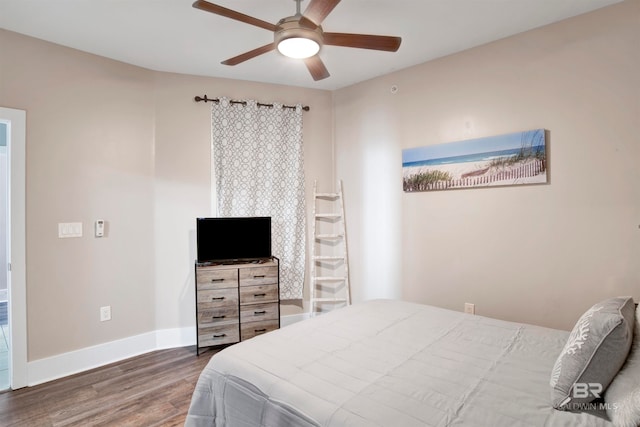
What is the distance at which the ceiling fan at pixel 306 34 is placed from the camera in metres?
1.77

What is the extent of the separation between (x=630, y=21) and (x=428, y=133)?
151 cm

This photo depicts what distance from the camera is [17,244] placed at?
262 cm

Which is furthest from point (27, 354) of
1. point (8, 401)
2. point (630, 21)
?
point (630, 21)

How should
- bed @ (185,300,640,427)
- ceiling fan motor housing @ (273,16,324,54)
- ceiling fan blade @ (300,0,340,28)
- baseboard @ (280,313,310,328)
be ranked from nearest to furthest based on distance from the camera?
bed @ (185,300,640,427) → ceiling fan blade @ (300,0,340,28) → ceiling fan motor housing @ (273,16,324,54) → baseboard @ (280,313,310,328)

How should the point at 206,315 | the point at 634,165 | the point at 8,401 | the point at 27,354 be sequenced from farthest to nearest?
1. the point at 206,315
2. the point at 27,354
3. the point at 8,401
4. the point at 634,165

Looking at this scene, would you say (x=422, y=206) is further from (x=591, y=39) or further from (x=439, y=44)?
(x=591, y=39)

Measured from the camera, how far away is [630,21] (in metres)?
2.28

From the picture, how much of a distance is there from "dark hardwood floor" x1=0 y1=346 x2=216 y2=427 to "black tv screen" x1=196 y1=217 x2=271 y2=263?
0.98 m

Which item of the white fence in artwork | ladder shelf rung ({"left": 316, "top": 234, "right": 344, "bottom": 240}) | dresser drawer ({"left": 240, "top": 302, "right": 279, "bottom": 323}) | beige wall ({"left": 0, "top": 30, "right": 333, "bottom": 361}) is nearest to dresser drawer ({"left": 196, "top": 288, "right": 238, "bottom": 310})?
dresser drawer ({"left": 240, "top": 302, "right": 279, "bottom": 323})

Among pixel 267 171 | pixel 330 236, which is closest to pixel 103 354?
pixel 267 171

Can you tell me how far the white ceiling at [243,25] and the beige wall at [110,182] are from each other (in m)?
0.26

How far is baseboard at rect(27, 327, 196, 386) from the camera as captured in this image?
2.71 meters

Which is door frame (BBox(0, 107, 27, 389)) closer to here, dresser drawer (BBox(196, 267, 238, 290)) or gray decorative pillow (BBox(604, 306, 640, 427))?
dresser drawer (BBox(196, 267, 238, 290))

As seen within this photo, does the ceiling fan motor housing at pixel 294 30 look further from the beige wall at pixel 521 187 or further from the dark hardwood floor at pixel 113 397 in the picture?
the dark hardwood floor at pixel 113 397
